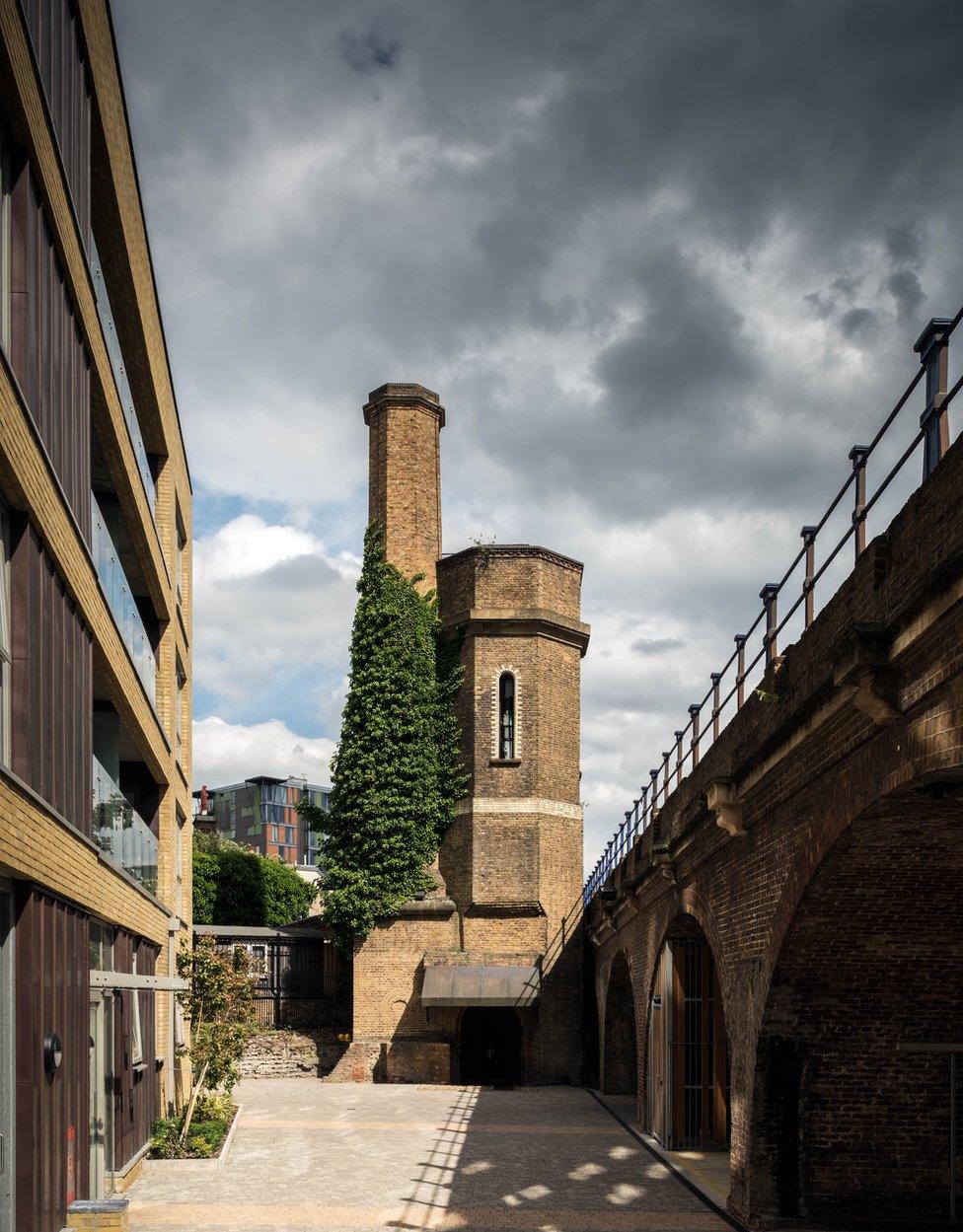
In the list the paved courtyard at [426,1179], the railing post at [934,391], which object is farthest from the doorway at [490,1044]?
the railing post at [934,391]

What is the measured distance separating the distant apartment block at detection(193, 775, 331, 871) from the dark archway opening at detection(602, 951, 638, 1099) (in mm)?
95365

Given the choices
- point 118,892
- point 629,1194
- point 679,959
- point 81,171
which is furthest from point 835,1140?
point 81,171

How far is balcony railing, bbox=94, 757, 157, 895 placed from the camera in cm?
1439

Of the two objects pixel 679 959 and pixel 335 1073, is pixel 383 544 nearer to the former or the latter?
pixel 335 1073

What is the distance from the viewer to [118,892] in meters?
15.2

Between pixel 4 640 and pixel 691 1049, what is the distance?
14.4m

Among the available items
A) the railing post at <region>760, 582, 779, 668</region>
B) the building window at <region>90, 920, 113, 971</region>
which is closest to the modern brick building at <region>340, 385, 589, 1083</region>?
the building window at <region>90, 920, 113, 971</region>

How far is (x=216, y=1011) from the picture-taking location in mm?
21391

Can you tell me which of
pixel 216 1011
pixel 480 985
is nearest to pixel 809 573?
pixel 216 1011

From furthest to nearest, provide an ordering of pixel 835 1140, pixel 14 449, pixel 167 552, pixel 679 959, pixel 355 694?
pixel 355 694 < pixel 167 552 < pixel 679 959 < pixel 835 1140 < pixel 14 449

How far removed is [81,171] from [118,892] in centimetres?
787

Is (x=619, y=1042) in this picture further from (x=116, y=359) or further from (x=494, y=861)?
(x=116, y=359)

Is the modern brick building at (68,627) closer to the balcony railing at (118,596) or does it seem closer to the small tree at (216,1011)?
the balcony railing at (118,596)

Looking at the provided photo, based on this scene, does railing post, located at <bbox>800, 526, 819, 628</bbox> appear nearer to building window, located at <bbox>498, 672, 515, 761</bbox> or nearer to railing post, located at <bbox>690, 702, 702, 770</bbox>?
railing post, located at <bbox>690, 702, 702, 770</bbox>
